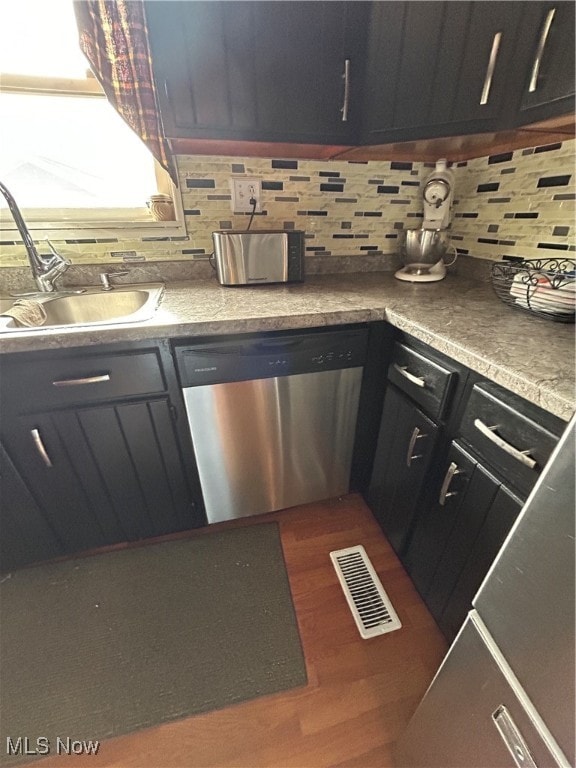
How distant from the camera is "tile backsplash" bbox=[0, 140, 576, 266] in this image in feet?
3.67

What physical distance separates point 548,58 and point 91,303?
158 centimetres

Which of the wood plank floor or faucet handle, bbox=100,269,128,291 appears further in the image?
faucet handle, bbox=100,269,128,291

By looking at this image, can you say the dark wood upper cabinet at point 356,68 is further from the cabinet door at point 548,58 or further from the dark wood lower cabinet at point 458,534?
the dark wood lower cabinet at point 458,534

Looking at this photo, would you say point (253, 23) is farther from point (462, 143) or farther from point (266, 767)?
point (266, 767)

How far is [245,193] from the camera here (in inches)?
52.7

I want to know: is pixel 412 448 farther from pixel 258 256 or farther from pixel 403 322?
pixel 258 256

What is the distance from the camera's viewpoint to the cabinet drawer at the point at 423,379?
0.83 meters

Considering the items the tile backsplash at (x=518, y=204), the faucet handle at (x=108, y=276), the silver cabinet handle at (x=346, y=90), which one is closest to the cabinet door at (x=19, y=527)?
the faucet handle at (x=108, y=276)

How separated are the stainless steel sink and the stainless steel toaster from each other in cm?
28

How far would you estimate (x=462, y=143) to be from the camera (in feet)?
3.73

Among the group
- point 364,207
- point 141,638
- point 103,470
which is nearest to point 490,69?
point 364,207

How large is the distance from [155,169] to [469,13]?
1138mm

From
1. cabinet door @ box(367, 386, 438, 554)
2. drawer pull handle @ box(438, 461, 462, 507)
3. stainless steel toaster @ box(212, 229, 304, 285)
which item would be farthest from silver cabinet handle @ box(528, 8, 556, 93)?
drawer pull handle @ box(438, 461, 462, 507)

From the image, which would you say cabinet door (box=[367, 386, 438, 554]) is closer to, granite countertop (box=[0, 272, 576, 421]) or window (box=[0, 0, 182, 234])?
granite countertop (box=[0, 272, 576, 421])
